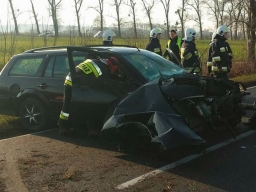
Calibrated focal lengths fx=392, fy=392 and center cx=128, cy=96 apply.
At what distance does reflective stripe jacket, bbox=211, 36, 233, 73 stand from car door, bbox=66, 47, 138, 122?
4171mm

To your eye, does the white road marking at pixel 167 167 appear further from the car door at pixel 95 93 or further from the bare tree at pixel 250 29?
the bare tree at pixel 250 29

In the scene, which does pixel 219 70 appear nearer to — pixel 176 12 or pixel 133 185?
pixel 133 185

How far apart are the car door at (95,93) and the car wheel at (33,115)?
115 centimetres

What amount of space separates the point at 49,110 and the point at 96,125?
58.4 inches

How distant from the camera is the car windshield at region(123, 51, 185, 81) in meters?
6.28

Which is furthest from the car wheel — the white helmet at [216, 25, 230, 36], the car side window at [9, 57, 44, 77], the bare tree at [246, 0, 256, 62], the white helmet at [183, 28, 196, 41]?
the bare tree at [246, 0, 256, 62]

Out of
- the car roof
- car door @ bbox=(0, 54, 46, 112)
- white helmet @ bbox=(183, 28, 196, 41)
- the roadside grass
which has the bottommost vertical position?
the roadside grass

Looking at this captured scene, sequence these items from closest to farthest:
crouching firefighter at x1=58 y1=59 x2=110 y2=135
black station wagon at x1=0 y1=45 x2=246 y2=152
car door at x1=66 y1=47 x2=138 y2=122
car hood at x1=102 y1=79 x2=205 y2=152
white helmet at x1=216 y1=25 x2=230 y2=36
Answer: car hood at x1=102 y1=79 x2=205 y2=152 < black station wagon at x1=0 y1=45 x2=246 y2=152 < car door at x1=66 y1=47 x2=138 y2=122 < crouching firefighter at x1=58 y1=59 x2=110 y2=135 < white helmet at x1=216 y1=25 x2=230 y2=36

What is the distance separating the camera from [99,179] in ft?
15.5

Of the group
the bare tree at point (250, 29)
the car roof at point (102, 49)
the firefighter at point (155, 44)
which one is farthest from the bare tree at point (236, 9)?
the car roof at point (102, 49)

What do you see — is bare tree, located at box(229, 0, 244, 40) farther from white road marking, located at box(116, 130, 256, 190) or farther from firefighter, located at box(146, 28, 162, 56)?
white road marking, located at box(116, 130, 256, 190)

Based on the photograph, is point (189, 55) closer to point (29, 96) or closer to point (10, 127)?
point (29, 96)

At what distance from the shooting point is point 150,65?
6.57 metres

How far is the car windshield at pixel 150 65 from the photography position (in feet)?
20.6
